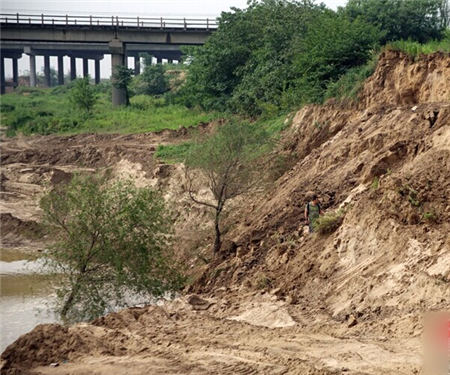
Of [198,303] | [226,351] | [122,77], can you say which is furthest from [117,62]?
[226,351]

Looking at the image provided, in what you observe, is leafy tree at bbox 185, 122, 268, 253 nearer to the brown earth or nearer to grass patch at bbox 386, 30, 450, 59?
the brown earth

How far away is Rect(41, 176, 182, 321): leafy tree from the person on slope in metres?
4.08

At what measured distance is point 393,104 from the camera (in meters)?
27.4

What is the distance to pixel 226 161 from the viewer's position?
25.5 m

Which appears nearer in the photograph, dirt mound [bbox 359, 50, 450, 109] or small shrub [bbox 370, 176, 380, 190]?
small shrub [bbox 370, 176, 380, 190]

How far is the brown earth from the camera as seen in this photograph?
1540cm

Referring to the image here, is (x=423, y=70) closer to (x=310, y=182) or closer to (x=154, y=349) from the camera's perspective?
(x=310, y=182)

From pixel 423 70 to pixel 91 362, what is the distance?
52.8ft

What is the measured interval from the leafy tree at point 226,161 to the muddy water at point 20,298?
567 centimetres

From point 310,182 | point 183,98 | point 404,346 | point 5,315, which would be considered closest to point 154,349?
point 404,346

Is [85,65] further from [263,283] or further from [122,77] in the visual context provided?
[263,283]

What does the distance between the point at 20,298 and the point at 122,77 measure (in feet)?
99.2

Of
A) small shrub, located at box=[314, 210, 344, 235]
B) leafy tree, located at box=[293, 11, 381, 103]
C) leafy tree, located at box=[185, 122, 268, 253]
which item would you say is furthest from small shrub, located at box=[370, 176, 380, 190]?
leafy tree, located at box=[293, 11, 381, 103]

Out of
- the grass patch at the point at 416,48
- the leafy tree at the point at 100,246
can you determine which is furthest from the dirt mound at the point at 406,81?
the leafy tree at the point at 100,246
